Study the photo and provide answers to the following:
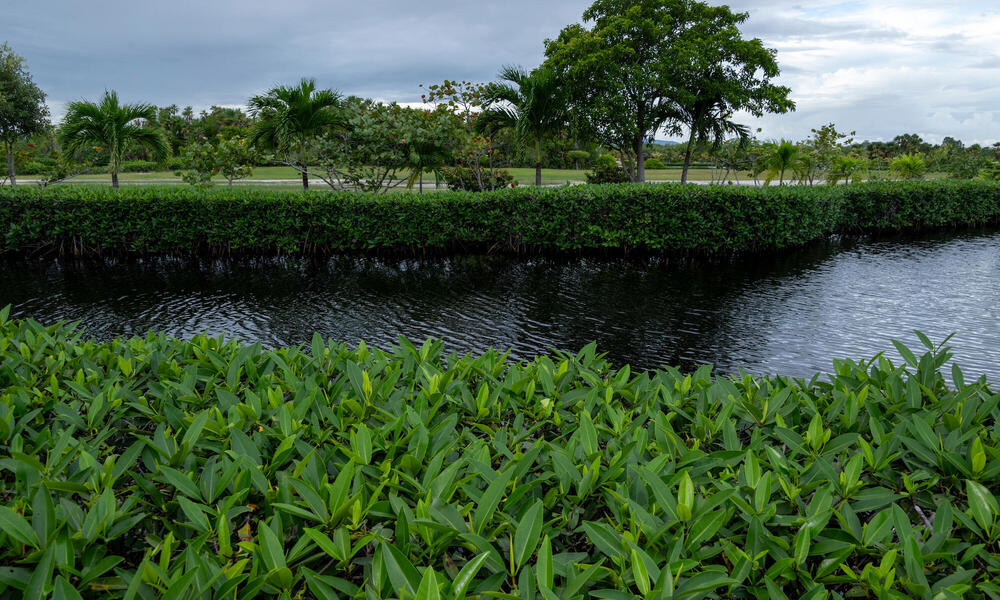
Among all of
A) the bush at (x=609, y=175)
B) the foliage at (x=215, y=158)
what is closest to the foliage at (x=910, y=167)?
the bush at (x=609, y=175)

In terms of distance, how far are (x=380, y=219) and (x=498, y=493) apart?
12.5 metres

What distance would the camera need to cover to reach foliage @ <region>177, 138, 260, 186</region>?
17.9 m

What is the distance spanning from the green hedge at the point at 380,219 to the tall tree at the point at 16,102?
1599 cm

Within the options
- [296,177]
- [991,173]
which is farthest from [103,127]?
[991,173]

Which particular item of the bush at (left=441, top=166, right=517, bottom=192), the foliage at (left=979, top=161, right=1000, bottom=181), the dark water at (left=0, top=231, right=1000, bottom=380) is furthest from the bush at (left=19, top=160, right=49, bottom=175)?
the foliage at (left=979, top=161, right=1000, bottom=181)

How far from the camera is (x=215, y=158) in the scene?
18.1 m

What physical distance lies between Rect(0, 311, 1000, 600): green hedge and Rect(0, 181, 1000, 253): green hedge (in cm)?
1115

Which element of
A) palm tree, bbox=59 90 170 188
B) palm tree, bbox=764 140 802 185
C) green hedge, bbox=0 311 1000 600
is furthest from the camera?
palm tree, bbox=764 140 802 185

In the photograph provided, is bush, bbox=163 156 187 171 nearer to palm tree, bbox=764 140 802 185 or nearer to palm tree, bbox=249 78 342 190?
palm tree, bbox=249 78 342 190

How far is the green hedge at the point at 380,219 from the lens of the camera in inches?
520

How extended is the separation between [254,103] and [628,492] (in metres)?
17.3

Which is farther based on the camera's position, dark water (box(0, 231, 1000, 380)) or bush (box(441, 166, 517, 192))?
bush (box(441, 166, 517, 192))

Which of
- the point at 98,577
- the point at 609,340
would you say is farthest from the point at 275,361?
the point at 609,340

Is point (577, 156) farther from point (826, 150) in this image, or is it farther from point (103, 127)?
point (103, 127)
